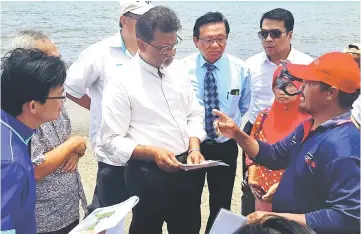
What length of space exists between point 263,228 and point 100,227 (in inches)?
28.8

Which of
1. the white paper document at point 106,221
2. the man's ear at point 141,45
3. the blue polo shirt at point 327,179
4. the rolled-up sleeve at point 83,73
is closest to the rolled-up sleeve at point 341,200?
the blue polo shirt at point 327,179

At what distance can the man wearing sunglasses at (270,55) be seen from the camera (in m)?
3.54

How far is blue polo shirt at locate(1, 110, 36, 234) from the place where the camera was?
5.27 feet

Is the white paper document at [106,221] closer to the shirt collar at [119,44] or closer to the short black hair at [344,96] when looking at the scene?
the short black hair at [344,96]

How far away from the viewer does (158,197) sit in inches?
106

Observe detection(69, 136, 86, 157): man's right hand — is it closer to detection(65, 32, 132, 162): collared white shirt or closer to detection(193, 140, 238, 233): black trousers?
detection(65, 32, 132, 162): collared white shirt

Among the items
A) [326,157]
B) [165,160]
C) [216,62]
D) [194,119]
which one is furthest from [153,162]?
[216,62]

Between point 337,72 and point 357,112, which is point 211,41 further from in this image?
point 337,72

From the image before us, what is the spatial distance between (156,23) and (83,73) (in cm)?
88

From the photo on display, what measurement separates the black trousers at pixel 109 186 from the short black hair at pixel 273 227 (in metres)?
1.92

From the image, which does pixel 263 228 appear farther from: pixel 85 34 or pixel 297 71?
pixel 85 34

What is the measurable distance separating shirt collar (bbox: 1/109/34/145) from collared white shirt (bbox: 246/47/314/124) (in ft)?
7.16

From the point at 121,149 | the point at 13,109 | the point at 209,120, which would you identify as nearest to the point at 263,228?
the point at 13,109

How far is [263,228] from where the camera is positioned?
1.33m
